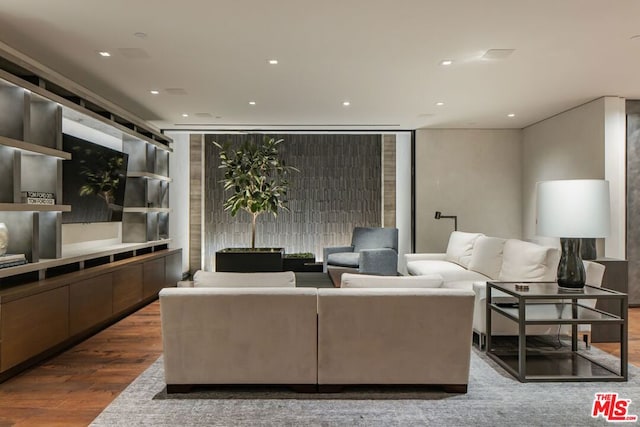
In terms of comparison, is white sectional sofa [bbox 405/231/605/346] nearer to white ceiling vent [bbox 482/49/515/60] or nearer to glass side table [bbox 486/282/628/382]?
glass side table [bbox 486/282/628/382]

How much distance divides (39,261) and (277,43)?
252 cm

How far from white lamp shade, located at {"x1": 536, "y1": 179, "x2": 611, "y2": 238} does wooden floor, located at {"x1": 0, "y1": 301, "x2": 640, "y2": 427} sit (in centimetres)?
116

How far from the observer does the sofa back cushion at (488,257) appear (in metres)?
4.54

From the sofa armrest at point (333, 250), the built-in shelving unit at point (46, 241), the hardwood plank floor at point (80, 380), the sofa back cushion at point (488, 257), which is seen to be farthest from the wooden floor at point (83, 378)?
the sofa armrest at point (333, 250)

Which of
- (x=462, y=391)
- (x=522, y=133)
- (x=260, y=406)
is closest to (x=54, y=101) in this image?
(x=260, y=406)

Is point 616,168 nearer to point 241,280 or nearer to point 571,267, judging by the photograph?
point 571,267

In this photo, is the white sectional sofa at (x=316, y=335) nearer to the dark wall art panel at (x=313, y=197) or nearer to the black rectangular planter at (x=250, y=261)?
the black rectangular planter at (x=250, y=261)

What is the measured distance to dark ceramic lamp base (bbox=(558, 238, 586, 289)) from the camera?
124 inches

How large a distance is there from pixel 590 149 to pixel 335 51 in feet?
11.8

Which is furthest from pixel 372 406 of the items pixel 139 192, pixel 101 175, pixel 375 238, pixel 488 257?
pixel 375 238

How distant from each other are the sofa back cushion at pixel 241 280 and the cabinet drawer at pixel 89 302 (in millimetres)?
1563

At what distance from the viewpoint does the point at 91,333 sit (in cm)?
412

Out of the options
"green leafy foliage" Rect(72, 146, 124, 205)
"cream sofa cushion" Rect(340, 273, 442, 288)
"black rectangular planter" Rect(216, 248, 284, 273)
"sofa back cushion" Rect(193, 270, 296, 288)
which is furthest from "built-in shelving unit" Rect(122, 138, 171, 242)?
"cream sofa cushion" Rect(340, 273, 442, 288)

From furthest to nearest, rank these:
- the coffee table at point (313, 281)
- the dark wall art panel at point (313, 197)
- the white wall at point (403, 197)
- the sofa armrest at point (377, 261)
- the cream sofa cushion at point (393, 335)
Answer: the dark wall art panel at point (313, 197), the white wall at point (403, 197), the sofa armrest at point (377, 261), the coffee table at point (313, 281), the cream sofa cushion at point (393, 335)
